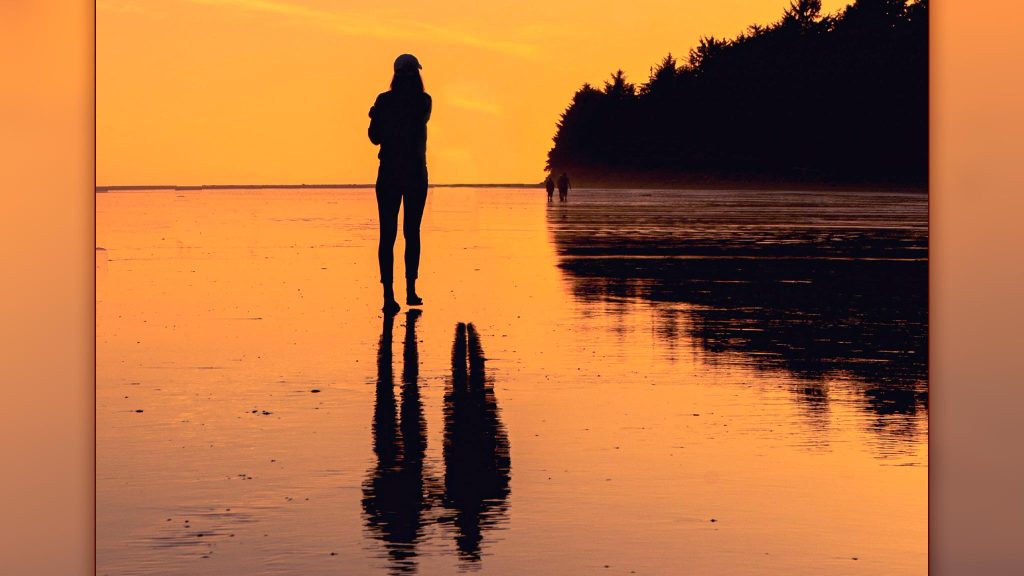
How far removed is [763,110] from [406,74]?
1.94m

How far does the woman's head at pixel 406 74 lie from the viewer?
25.2ft

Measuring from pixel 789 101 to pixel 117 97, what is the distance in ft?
10.7

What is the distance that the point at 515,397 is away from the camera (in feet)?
25.3

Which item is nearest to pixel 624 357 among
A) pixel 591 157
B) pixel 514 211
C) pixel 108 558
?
pixel 591 157

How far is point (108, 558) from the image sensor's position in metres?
6.12

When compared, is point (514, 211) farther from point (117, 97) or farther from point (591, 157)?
point (117, 97)

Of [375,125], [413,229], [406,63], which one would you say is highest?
[406,63]

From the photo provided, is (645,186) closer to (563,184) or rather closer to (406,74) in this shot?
(563,184)

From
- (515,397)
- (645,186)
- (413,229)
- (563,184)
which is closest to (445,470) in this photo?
(515,397)

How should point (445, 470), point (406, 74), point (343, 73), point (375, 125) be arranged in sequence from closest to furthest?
point (445, 470) → point (406, 74) → point (343, 73) → point (375, 125)

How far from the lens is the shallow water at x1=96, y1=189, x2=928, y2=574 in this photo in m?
5.94

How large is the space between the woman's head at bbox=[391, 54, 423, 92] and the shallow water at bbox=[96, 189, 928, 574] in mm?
729
